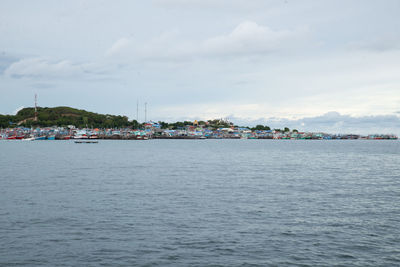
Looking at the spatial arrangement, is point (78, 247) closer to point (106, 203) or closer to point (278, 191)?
point (106, 203)

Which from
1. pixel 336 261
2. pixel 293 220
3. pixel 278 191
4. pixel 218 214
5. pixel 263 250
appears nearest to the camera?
pixel 336 261

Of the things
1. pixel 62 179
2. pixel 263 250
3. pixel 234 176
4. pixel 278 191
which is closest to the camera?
pixel 263 250

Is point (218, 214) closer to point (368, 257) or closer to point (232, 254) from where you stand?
point (232, 254)

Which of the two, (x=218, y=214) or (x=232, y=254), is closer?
(x=232, y=254)

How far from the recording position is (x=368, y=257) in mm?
20141

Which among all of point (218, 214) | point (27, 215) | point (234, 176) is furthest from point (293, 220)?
point (234, 176)

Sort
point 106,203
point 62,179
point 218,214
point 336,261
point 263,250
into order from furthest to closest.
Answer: point 62,179
point 106,203
point 218,214
point 263,250
point 336,261

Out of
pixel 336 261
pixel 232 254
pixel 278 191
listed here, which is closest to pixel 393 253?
pixel 336 261

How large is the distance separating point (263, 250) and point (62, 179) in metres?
39.5

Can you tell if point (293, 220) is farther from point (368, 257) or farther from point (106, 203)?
point (106, 203)

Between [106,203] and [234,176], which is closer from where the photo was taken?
[106,203]

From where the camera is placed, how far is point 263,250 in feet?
69.4

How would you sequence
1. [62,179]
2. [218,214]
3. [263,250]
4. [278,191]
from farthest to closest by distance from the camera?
[62,179] < [278,191] < [218,214] < [263,250]

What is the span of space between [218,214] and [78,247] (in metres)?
12.1
